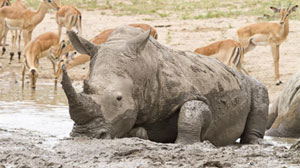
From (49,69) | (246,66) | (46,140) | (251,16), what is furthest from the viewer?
(251,16)

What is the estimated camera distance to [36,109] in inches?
397

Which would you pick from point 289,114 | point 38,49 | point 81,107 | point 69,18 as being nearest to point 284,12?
point 38,49

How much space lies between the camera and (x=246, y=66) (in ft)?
54.0

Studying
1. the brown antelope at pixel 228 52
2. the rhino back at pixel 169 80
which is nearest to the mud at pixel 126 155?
the rhino back at pixel 169 80

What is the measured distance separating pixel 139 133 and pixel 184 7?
19954 mm

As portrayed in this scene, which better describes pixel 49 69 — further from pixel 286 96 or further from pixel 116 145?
pixel 116 145

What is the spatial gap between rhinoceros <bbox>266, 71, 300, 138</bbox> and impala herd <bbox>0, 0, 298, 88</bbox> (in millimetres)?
5933

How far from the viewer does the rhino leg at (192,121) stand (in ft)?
18.9

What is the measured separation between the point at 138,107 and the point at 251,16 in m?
16.9

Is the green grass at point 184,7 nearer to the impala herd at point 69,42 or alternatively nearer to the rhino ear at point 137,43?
the impala herd at point 69,42

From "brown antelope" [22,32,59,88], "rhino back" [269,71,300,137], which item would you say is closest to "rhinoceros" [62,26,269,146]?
"rhino back" [269,71,300,137]

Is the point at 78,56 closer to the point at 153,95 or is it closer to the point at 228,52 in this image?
the point at 228,52

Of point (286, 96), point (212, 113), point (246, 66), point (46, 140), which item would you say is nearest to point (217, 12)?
point (246, 66)

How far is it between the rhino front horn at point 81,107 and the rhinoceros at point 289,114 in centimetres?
358
